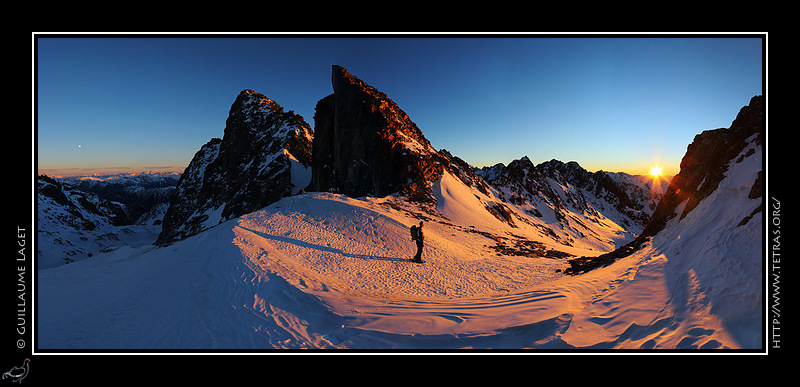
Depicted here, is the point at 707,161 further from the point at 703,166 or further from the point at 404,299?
the point at 404,299

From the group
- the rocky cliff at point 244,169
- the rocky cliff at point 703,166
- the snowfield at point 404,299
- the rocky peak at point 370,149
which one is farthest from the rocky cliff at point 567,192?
the snowfield at point 404,299

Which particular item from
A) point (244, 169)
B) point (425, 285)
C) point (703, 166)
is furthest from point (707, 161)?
point (244, 169)

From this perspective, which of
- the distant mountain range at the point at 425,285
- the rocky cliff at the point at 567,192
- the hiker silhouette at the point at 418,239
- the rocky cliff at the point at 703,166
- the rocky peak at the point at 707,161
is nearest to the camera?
the distant mountain range at the point at 425,285

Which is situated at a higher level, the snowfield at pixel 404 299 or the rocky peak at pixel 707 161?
the rocky peak at pixel 707 161
